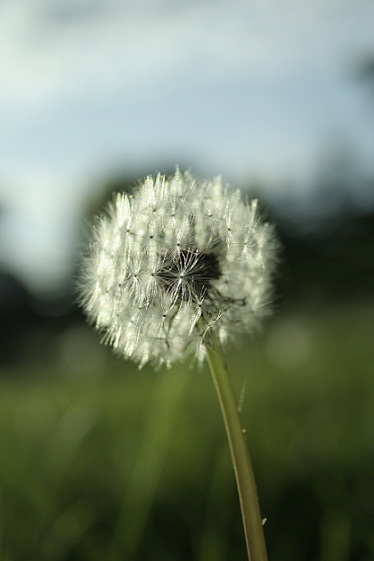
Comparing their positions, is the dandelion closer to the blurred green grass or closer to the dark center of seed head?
the dark center of seed head

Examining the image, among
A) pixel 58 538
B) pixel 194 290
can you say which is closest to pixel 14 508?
pixel 58 538

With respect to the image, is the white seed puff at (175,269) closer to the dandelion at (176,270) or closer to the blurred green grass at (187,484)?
the dandelion at (176,270)

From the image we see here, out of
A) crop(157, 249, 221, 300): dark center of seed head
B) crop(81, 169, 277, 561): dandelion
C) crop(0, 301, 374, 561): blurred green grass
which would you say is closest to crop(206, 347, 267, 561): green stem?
crop(81, 169, 277, 561): dandelion

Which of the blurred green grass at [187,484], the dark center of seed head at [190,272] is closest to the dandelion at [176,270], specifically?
the dark center of seed head at [190,272]

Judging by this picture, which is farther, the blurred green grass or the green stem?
the blurred green grass

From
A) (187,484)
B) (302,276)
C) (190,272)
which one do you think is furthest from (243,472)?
(302,276)

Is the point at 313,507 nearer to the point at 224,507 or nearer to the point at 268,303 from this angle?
the point at 224,507

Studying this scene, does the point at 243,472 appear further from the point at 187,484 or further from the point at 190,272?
the point at 187,484

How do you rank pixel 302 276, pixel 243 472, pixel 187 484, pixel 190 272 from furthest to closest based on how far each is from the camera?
1. pixel 302 276
2. pixel 187 484
3. pixel 190 272
4. pixel 243 472
